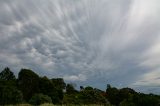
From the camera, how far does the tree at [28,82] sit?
7419 cm

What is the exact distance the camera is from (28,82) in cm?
7638

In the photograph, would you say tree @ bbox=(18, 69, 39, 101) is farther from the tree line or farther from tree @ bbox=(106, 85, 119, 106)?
tree @ bbox=(106, 85, 119, 106)

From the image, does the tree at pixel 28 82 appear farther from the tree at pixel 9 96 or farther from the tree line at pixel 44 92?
the tree at pixel 9 96

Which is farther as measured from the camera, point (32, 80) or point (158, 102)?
point (32, 80)

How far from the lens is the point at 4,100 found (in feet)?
170

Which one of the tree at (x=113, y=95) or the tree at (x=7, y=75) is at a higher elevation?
the tree at (x=7, y=75)


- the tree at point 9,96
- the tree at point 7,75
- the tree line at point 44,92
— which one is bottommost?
the tree at point 9,96

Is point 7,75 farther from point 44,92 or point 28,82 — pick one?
point 44,92

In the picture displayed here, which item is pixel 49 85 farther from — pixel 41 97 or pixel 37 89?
pixel 41 97

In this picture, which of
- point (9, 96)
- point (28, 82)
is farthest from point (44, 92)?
point (9, 96)

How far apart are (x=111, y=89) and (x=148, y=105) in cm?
4775

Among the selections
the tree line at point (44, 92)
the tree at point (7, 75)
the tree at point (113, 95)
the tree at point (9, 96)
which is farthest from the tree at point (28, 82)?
the tree at point (113, 95)

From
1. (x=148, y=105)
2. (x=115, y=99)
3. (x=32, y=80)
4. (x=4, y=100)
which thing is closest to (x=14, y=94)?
(x=4, y=100)

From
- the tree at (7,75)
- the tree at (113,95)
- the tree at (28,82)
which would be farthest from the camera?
the tree at (7,75)
